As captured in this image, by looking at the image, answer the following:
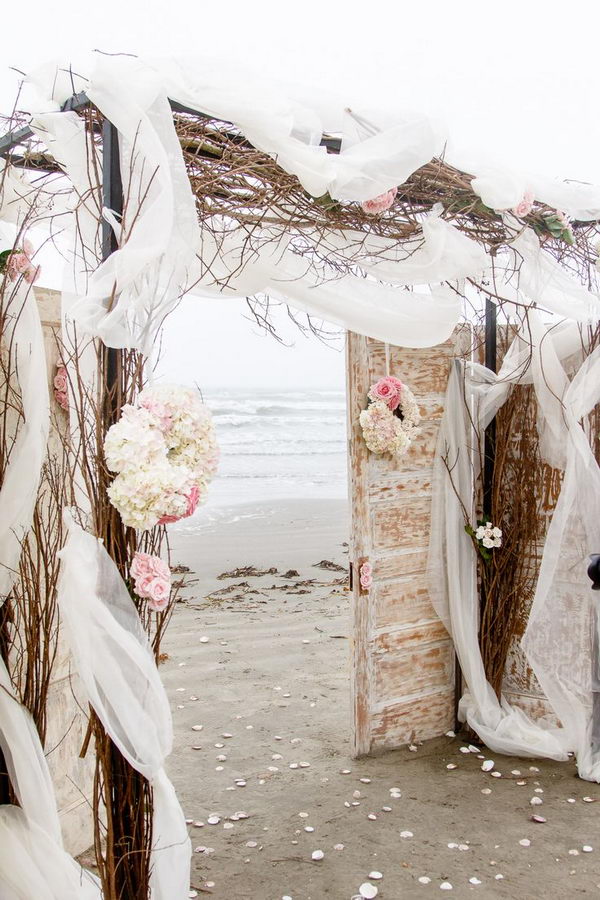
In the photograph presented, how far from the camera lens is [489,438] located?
4605 millimetres

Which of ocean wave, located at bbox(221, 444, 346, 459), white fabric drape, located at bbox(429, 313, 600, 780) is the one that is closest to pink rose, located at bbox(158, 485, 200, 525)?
white fabric drape, located at bbox(429, 313, 600, 780)

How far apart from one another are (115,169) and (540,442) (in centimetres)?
280

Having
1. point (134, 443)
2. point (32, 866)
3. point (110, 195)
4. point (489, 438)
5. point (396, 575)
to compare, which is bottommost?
point (32, 866)

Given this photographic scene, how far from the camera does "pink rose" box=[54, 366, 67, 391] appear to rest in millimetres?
3031

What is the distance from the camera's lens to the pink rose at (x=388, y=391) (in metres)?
4.17

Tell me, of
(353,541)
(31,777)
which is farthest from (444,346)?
(31,777)

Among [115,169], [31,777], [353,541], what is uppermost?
[115,169]

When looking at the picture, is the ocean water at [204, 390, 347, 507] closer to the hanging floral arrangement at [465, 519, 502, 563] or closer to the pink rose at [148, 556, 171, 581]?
the hanging floral arrangement at [465, 519, 502, 563]

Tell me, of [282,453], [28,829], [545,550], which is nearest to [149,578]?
[28,829]

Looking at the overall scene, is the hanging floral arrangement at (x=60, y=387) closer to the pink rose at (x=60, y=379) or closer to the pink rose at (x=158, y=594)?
the pink rose at (x=60, y=379)

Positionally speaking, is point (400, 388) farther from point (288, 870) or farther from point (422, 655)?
point (288, 870)

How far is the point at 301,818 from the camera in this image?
368 centimetres

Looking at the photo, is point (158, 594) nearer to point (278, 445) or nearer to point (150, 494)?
point (150, 494)

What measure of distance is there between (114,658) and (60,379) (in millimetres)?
1174
